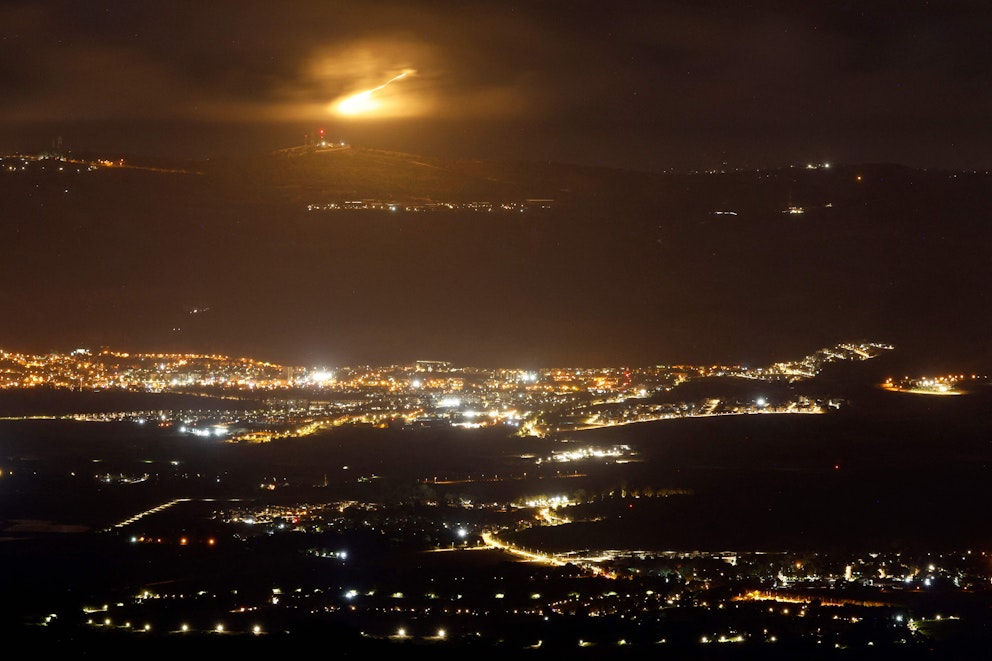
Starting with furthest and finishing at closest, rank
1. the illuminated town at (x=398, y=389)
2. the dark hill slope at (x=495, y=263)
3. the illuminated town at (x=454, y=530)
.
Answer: the dark hill slope at (x=495, y=263) < the illuminated town at (x=398, y=389) < the illuminated town at (x=454, y=530)

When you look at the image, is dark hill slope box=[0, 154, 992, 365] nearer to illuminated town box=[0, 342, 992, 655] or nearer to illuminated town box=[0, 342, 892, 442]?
illuminated town box=[0, 342, 892, 442]

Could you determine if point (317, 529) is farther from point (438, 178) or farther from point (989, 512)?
point (438, 178)

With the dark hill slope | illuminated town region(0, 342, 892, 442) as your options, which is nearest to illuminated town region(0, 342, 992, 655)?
illuminated town region(0, 342, 892, 442)


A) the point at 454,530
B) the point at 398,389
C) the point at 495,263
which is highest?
the point at 495,263

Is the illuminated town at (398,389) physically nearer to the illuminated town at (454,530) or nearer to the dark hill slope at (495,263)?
the illuminated town at (454,530)

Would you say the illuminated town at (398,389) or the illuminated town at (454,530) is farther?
the illuminated town at (398,389)

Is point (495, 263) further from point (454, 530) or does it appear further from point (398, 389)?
point (454, 530)

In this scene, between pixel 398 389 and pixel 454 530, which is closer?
pixel 454 530

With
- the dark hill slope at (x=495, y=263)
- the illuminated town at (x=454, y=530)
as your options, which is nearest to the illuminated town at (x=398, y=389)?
the illuminated town at (x=454, y=530)

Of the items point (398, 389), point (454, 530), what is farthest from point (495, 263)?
point (454, 530)

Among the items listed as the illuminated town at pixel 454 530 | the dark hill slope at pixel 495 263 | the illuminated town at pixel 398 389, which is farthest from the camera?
the dark hill slope at pixel 495 263

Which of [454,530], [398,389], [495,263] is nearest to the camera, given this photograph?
[454,530]

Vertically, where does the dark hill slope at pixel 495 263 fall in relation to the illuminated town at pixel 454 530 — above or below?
above
